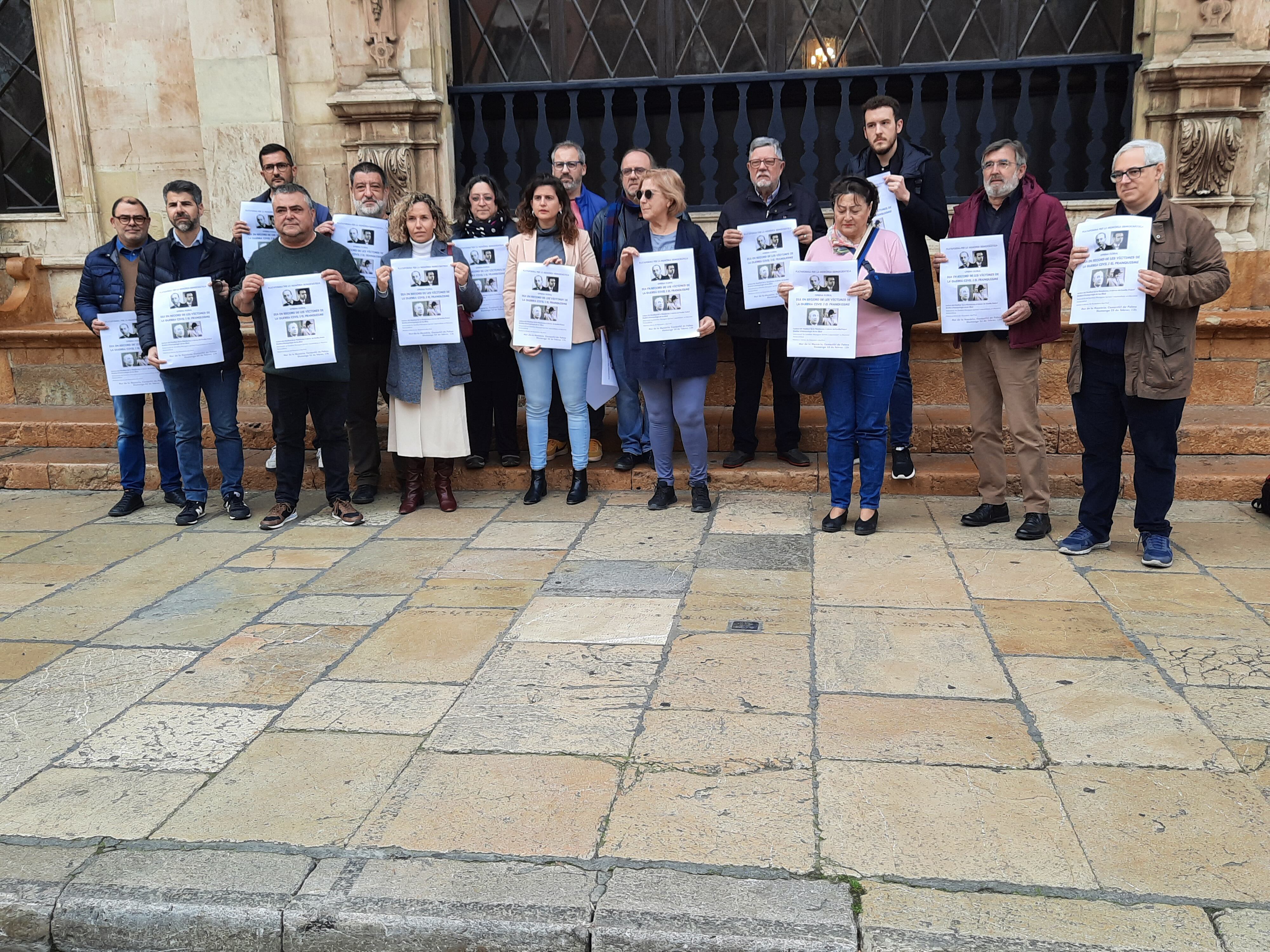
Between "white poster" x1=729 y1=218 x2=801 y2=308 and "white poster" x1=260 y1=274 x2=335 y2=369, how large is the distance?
8.43ft

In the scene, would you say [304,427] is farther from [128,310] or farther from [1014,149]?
[1014,149]

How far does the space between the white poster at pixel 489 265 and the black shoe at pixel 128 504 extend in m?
2.62

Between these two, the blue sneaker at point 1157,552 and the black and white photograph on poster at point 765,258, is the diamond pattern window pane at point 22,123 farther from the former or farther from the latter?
the blue sneaker at point 1157,552

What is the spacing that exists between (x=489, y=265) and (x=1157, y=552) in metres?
4.26

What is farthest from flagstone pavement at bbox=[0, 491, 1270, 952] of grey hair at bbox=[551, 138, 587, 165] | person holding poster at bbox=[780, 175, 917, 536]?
grey hair at bbox=[551, 138, 587, 165]

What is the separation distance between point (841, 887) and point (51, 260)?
31.7 feet

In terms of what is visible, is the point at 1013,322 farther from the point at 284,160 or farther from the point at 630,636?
the point at 284,160

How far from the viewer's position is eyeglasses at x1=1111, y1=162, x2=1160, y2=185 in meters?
5.24

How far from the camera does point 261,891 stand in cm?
302

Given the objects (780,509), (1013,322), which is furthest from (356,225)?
(1013,322)

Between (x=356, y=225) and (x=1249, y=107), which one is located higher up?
(x=1249, y=107)

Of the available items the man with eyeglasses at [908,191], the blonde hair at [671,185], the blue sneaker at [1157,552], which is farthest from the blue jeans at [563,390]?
the blue sneaker at [1157,552]

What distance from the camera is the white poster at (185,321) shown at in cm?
659

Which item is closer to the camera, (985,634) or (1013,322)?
(985,634)
